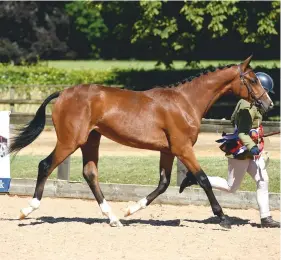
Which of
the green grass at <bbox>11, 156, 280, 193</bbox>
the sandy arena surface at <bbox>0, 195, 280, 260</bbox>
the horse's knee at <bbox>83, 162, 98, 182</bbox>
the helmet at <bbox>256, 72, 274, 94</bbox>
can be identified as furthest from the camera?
the green grass at <bbox>11, 156, 280, 193</bbox>

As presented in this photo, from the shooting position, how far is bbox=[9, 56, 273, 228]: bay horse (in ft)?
33.3

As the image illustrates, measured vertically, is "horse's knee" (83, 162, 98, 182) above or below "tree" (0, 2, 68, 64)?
above

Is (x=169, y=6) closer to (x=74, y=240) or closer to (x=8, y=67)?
(x=8, y=67)

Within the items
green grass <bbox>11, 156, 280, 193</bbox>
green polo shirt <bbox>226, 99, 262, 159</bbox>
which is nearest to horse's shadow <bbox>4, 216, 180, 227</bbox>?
green polo shirt <bbox>226, 99, 262, 159</bbox>

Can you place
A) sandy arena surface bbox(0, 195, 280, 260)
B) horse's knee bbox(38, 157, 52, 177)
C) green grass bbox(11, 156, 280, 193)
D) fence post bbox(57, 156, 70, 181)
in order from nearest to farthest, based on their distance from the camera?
sandy arena surface bbox(0, 195, 280, 260) → horse's knee bbox(38, 157, 52, 177) → fence post bbox(57, 156, 70, 181) → green grass bbox(11, 156, 280, 193)

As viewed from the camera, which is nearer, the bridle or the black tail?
the bridle

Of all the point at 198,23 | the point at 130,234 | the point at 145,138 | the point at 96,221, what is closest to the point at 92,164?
the point at 96,221

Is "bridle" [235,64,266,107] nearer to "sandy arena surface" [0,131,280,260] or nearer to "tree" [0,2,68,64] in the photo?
"sandy arena surface" [0,131,280,260]

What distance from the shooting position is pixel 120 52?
66.2 meters

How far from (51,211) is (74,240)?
2.51 meters

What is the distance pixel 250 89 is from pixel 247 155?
0.79m

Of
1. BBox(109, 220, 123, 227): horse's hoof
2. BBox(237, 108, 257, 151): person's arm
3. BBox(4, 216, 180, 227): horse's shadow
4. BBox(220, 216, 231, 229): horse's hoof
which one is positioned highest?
BBox(237, 108, 257, 151): person's arm

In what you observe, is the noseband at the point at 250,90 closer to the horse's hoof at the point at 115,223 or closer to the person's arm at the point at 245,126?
the person's arm at the point at 245,126

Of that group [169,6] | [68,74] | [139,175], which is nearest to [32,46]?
[68,74]
